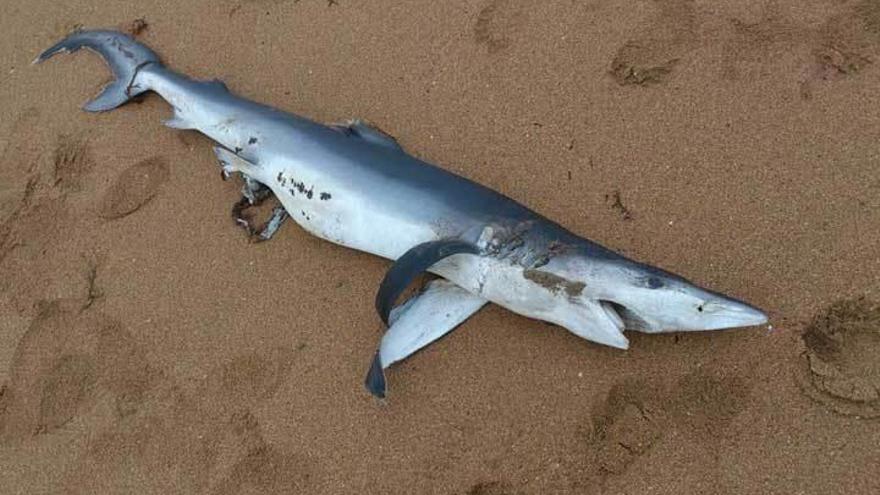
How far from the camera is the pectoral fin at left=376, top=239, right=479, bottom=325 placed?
3012 mm

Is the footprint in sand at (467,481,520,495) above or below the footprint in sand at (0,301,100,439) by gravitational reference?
above

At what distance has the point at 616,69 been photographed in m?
3.89

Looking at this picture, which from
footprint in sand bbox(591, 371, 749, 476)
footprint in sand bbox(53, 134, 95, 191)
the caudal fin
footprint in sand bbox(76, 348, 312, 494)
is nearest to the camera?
footprint in sand bbox(591, 371, 749, 476)

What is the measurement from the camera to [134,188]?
4.30m

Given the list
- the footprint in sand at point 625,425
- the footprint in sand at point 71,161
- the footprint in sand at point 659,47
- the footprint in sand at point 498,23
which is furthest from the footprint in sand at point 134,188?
the footprint in sand at point 625,425

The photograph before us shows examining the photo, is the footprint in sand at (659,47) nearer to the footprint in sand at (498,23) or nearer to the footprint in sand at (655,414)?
the footprint in sand at (498,23)

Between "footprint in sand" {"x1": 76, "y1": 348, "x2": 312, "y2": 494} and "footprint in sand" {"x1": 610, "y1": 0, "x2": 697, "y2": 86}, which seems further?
"footprint in sand" {"x1": 610, "y1": 0, "x2": 697, "y2": 86}

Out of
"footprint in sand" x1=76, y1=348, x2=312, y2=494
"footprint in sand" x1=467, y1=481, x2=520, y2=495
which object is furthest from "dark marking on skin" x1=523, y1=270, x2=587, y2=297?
"footprint in sand" x1=76, y1=348, x2=312, y2=494

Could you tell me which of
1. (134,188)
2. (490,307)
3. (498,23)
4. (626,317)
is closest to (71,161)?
(134,188)

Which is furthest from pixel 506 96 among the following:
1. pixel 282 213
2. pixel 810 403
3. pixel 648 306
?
pixel 810 403

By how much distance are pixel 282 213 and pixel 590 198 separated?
68.7 inches

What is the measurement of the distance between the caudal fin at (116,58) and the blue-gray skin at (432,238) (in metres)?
0.78

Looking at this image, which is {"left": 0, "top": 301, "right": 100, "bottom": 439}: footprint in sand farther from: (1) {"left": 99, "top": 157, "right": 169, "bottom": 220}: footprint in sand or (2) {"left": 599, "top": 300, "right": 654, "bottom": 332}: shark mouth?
(2) {"left": 599, "top": 300, "right": 654, "bottom": 332}: shark mouth

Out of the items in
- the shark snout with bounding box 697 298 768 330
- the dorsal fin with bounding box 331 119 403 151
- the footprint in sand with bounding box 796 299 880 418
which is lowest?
the footprint in sand with bounding box 796 299 880 418
